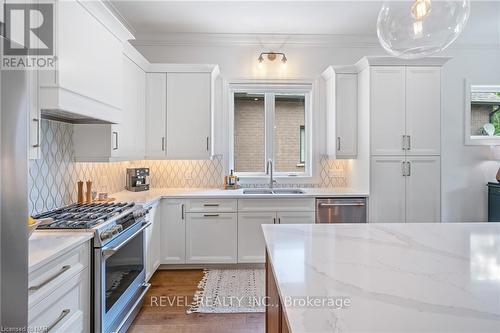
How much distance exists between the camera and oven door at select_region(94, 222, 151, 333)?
177 centimetres

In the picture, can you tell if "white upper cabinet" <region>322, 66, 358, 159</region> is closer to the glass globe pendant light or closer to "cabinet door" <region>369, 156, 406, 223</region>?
"cabinet door" <region>369, 156, 406, 223</region>

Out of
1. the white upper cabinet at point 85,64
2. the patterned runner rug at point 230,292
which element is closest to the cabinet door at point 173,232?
the patterned runner rug at point 230,292

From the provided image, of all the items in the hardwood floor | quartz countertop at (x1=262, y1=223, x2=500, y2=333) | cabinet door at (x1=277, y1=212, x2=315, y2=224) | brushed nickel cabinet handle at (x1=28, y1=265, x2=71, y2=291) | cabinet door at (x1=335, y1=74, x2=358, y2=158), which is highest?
cabinet door at (x1=335, y1=74, x2=358, y2=158)

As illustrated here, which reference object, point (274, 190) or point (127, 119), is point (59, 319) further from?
point (274, 190)

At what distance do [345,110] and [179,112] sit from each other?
2023mm

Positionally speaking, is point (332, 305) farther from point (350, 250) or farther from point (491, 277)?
point (491, 277)

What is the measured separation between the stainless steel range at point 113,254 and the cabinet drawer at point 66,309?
7cm

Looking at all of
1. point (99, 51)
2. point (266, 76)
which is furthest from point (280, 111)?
point (99, 51)

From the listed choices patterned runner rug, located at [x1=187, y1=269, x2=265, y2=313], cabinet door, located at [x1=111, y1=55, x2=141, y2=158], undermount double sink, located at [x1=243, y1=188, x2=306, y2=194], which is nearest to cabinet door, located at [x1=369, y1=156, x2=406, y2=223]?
undermount double sink, located at [x1=243, y1=188, x2=306, y2=194]

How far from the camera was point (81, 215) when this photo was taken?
2.05 meters

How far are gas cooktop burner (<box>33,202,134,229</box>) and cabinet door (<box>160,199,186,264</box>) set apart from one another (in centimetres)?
79

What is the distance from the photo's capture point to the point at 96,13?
2168mm

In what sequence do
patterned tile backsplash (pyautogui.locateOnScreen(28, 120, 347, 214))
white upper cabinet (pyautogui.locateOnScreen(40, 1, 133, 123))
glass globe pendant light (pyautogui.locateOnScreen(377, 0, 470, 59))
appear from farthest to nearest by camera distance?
patterned tile backsplash (pyautogui.locateOnScreen(28, 120, 347, 214)) < white upper cabinet (pyautogui.locateOnScreen(40, 1, 133, 123)) < glass globe pendant light (pyautogui.locateOnScreen(377, 0, 470, 59))

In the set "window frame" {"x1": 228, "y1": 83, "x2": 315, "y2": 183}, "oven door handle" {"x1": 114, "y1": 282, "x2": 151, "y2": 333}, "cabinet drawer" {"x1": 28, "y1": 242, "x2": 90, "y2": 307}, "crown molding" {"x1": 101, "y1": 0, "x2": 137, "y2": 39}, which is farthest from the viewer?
"window frame" {"x1": 228, "y1": 83, "x2": 315, "y2": 183}
